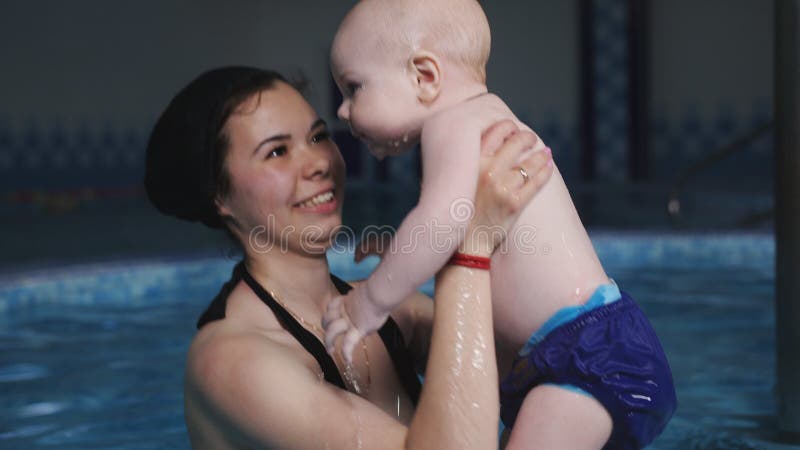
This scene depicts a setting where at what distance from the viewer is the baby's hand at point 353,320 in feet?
5.38

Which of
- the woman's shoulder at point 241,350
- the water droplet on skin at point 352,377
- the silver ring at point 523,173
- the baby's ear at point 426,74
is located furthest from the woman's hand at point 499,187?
the water droplet on skin at point 352,377

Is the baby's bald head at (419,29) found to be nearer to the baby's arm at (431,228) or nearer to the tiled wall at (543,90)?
the baby's arm at (431,228)

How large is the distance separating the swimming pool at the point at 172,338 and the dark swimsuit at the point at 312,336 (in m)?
1.34

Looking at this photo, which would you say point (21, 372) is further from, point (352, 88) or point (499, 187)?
point (499, 187)

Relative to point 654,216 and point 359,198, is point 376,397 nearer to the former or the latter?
point 654,216

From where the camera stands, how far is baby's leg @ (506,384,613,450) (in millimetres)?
1649

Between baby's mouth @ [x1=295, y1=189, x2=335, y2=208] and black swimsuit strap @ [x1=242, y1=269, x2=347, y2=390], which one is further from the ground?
baby's mouth @ [x1=295, y1=189, x2=335, y2=208]

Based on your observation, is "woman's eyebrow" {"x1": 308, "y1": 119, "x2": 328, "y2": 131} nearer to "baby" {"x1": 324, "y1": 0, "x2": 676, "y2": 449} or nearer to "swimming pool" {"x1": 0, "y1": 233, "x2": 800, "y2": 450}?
"baby" {"x1": 324, "y1": 0, "x2": 676, "y2": 449}

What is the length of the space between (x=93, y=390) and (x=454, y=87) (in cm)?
277

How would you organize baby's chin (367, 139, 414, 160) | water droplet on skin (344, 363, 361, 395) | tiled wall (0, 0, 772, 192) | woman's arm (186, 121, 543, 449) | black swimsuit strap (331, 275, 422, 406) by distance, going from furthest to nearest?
tiled wall (0, 0, 772, 192), black swimsuit strap (331, 275, 422, 406), water droplet on skin (344, 363, 361, 395), baby's chin (367, 139, 414, 160), woman's arm (186, 121, 543, 449)

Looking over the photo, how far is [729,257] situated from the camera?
6.95m

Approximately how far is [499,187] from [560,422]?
44cm

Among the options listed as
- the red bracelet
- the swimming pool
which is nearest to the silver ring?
the red bracelet

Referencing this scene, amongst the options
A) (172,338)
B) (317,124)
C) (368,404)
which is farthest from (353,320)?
(172,338)
